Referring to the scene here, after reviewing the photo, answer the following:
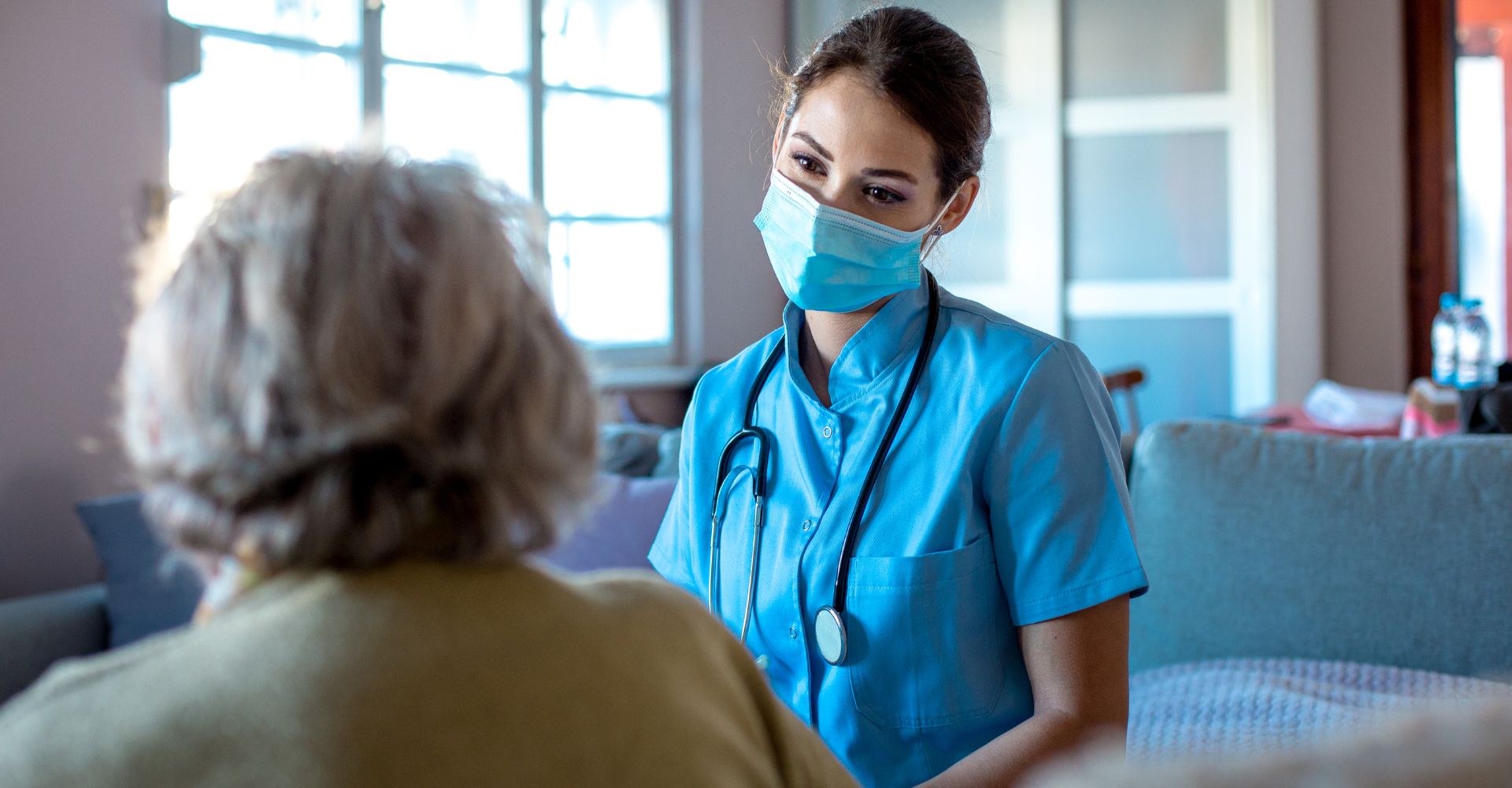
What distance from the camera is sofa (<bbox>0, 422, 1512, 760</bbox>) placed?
5.37 feet

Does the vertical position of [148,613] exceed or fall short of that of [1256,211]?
it falls short

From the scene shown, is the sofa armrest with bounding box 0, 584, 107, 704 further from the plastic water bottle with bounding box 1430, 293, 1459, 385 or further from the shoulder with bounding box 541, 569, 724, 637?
the plastic water bottle with bounding box 1430, 293, 1459, 385

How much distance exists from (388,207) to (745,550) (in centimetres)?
74

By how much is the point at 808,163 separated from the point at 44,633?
1.88 m

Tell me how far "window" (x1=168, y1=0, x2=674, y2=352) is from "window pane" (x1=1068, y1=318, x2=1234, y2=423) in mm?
1691

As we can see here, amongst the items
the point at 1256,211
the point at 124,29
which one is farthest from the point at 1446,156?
the point at 124,29

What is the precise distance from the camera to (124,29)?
3.24 m

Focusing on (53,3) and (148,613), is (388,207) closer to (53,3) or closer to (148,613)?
(148,613)

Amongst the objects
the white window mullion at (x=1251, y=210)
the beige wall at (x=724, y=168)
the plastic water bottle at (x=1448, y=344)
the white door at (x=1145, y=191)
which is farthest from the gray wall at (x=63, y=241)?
the plastic water bottle at (x=1448, y=344)

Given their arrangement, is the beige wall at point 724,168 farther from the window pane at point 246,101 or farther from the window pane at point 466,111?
the window pane at point 246,101

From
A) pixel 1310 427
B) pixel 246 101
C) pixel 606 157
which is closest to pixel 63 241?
pixel 246 101

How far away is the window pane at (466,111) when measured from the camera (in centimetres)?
411

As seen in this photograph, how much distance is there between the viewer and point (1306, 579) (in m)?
1.82

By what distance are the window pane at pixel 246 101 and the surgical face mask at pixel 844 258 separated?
2169mm
